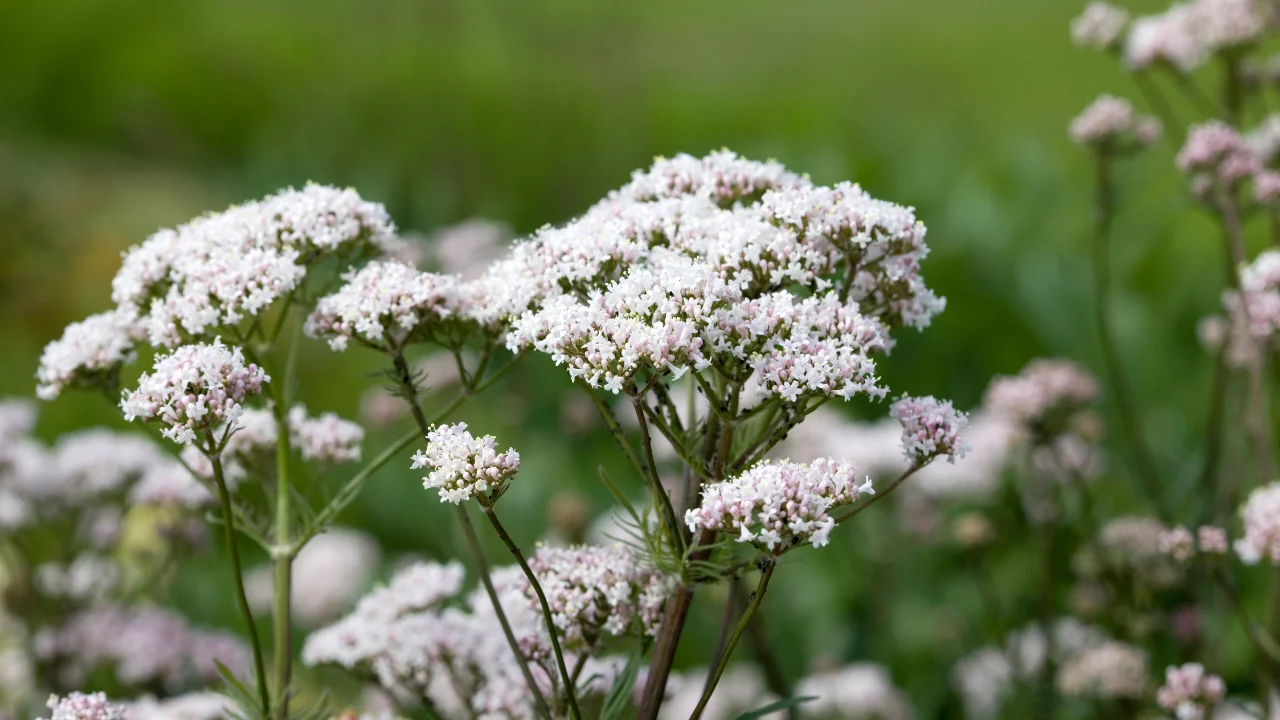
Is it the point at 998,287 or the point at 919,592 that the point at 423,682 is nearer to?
the point at 919,592

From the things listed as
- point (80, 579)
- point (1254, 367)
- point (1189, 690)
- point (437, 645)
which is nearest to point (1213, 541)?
point (1189, 690)

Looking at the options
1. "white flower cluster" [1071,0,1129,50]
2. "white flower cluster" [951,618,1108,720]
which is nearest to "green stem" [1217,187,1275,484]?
"white flower cluster" [1071,0,1129,50]

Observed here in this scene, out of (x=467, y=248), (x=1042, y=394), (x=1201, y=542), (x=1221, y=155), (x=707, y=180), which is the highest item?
(x=467, y=248)

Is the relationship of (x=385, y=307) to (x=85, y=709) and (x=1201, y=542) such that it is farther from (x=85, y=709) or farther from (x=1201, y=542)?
(x=1201, y=542)

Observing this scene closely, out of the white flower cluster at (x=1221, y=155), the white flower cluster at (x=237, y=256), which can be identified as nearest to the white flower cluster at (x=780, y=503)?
the white flower cluster at (x=237, y=256)

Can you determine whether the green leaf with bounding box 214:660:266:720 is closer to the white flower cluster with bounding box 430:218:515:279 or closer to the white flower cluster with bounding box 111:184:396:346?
the white flower cluster with bounding box 111:184:396:346

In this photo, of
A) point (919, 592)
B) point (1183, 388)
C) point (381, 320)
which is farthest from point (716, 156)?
point (1183, 388)

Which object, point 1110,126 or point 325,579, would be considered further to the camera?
point 325,579
